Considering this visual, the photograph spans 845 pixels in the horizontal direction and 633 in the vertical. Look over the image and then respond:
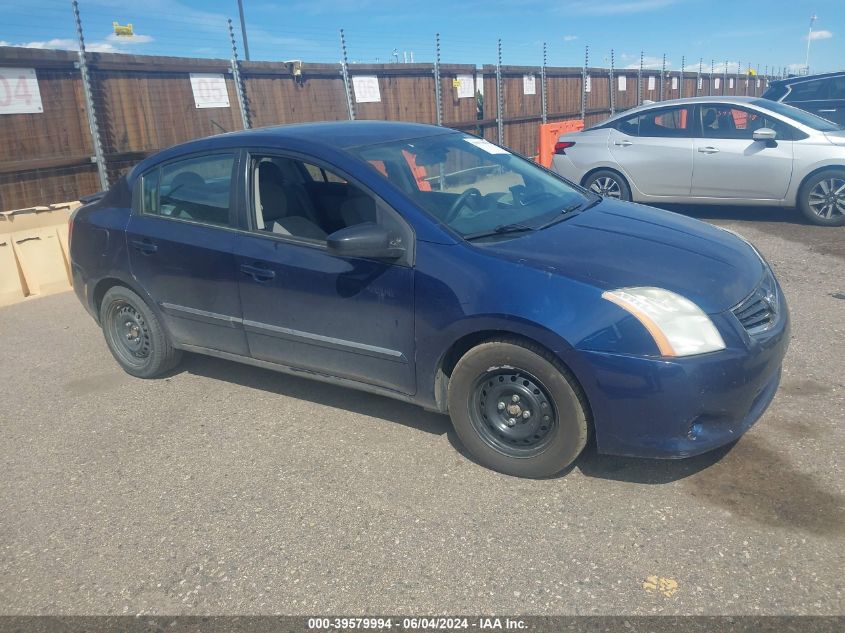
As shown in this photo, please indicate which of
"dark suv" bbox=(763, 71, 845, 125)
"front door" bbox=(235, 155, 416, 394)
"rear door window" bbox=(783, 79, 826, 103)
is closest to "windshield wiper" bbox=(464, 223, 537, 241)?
"front door" bbox=(235, 155, 416, 394)

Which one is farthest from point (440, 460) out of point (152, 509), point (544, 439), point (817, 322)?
point (817, 322)

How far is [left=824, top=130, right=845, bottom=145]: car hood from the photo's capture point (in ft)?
26.6

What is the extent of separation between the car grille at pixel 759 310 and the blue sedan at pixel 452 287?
0.04 feet

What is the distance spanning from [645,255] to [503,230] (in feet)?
2.33

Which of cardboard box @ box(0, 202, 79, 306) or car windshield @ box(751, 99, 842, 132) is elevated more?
car windshield @ box(751, 99, 842, 132)

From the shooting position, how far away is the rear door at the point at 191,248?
13.6 ft

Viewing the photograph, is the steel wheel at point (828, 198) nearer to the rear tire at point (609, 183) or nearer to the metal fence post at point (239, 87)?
the rear tire at point (609, 183)

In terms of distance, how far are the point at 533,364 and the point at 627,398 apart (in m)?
0.43

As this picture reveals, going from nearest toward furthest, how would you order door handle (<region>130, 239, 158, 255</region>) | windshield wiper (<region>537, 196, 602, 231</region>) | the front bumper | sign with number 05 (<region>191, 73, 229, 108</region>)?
the front bumper, windshield wiper (<region>537, 196, 602, 231</region>), door handle (<region>130, 239, 158, 255</region>), sign with number 05 (<region>191, 73, 229, 108</region>)

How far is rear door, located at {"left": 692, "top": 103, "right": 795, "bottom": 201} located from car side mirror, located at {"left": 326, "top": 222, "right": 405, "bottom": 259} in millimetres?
6663

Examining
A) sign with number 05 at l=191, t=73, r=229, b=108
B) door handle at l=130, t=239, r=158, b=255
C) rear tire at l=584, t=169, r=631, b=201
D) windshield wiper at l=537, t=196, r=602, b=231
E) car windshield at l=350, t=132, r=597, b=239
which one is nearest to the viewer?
car windshield at l=350, t=132, r=597, b=239

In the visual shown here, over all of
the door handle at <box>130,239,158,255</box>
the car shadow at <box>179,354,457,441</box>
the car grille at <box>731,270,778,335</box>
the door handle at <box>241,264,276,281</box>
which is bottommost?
the car shadow at <box>179,354,457,441</box>

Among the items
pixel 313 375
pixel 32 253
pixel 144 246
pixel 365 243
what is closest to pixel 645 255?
pixel 365 243

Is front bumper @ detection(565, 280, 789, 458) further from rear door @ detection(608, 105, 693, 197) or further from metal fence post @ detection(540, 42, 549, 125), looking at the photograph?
metal fence post @ detection(540, 42, 549, 125)
